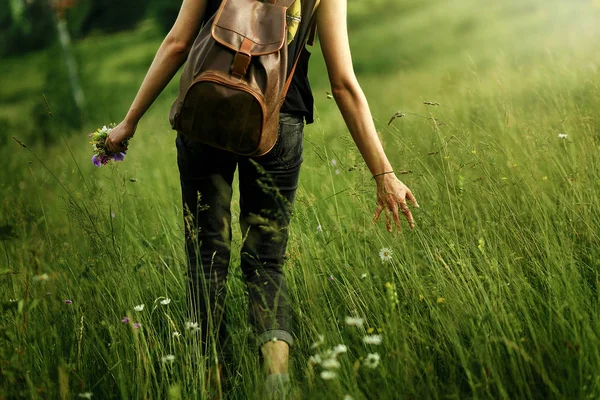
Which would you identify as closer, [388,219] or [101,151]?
[388,219]

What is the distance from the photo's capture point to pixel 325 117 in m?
9.00

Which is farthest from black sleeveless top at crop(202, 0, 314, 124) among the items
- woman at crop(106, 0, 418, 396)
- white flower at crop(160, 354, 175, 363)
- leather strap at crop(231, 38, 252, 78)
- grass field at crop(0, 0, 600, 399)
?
white flower at crop(160, 354, 175, 363)

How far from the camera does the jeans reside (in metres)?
2.08

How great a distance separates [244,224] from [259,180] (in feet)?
0.78

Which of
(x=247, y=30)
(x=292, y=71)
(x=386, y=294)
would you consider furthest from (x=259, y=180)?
(x=386, y=294)

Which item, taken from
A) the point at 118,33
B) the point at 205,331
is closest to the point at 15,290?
the point at 205,331

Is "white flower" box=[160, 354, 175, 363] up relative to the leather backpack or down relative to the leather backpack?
down

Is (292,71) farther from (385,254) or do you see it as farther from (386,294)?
(386,294)

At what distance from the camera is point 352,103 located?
6.95 feet

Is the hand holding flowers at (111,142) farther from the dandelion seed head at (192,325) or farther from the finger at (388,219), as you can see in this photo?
the finger at (388,219)

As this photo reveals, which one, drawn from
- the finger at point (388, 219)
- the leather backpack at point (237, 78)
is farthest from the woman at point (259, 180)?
the leather backpack at point (237, 78)

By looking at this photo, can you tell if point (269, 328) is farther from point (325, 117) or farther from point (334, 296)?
point (325, 117)

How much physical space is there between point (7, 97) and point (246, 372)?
2236 centimetres

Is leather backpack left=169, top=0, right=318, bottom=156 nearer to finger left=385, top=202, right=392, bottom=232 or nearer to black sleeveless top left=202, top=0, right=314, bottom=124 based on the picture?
black sleeveless top left=202, top=0, right=314, bottom=124
